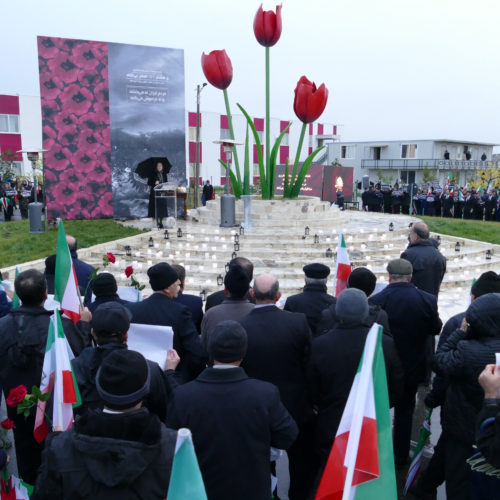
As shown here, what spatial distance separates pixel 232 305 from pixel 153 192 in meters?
11.1

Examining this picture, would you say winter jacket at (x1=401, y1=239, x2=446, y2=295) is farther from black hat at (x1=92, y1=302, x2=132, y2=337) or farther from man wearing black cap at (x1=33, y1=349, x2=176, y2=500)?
man wearing black cap at (x1=33, y1=349, x2=176, y2=500)

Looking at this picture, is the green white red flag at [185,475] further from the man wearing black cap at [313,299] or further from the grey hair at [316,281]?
the grey hair at [316,281]

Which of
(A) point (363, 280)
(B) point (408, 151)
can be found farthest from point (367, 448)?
(B) point (408, 151)

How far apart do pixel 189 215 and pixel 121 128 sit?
3415 mm

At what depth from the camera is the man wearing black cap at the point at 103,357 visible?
107 inches

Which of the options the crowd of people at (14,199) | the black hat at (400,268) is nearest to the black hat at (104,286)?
the black hat at (400,268)

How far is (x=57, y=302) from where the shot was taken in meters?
4.11

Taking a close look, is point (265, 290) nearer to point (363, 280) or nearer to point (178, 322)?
point (178, 322)

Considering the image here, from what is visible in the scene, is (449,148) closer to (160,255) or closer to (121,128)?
(121,128)

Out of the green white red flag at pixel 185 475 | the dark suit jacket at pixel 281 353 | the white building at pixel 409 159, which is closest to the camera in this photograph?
the green white red flag at pixel 185 475

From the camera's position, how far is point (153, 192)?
14312 millimetres

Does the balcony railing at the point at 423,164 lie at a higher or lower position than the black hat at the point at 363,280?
higher

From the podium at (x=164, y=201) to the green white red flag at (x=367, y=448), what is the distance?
1138cm

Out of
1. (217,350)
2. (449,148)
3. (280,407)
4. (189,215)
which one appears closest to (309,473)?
(280,407)
